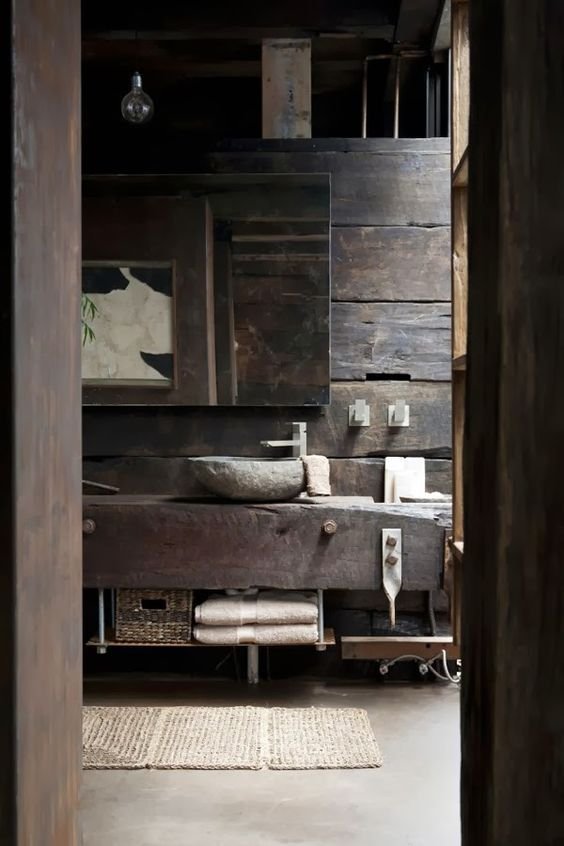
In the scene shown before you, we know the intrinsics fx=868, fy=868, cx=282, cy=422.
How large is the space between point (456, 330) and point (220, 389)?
1628 mm

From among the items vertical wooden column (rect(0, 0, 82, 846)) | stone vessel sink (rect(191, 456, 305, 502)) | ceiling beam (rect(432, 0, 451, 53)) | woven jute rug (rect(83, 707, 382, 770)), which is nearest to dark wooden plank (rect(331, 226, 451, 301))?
ceiling beam (rect(432, 0, 451, 53))

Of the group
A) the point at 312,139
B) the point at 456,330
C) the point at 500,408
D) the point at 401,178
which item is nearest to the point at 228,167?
the point at 312,139

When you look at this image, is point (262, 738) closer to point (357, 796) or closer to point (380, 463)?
point (357, 796)

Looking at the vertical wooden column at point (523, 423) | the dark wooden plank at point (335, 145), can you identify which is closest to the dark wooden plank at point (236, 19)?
the dark wooden plank at point (335, 145)

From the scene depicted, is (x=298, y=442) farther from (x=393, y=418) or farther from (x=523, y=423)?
(x=523, y=423)

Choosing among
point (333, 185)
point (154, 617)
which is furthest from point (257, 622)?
point (333, 185)

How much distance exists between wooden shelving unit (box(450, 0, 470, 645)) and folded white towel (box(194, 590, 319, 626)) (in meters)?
1.09

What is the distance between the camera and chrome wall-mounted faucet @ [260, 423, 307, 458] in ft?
11.7

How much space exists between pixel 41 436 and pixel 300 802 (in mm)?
1660

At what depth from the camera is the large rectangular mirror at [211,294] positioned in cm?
357

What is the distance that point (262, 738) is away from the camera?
2.85 m

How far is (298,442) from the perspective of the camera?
11.7ft

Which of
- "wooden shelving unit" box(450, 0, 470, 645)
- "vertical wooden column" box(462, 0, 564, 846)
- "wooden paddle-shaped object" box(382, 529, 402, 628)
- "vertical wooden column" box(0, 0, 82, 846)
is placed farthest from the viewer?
"wooden paddle-shaped object" box(382, 529, 402, 628)

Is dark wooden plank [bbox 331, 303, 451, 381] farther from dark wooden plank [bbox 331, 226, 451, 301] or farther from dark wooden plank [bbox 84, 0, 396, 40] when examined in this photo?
dark wooden plank [bbox 84, 0, 396, 40]
